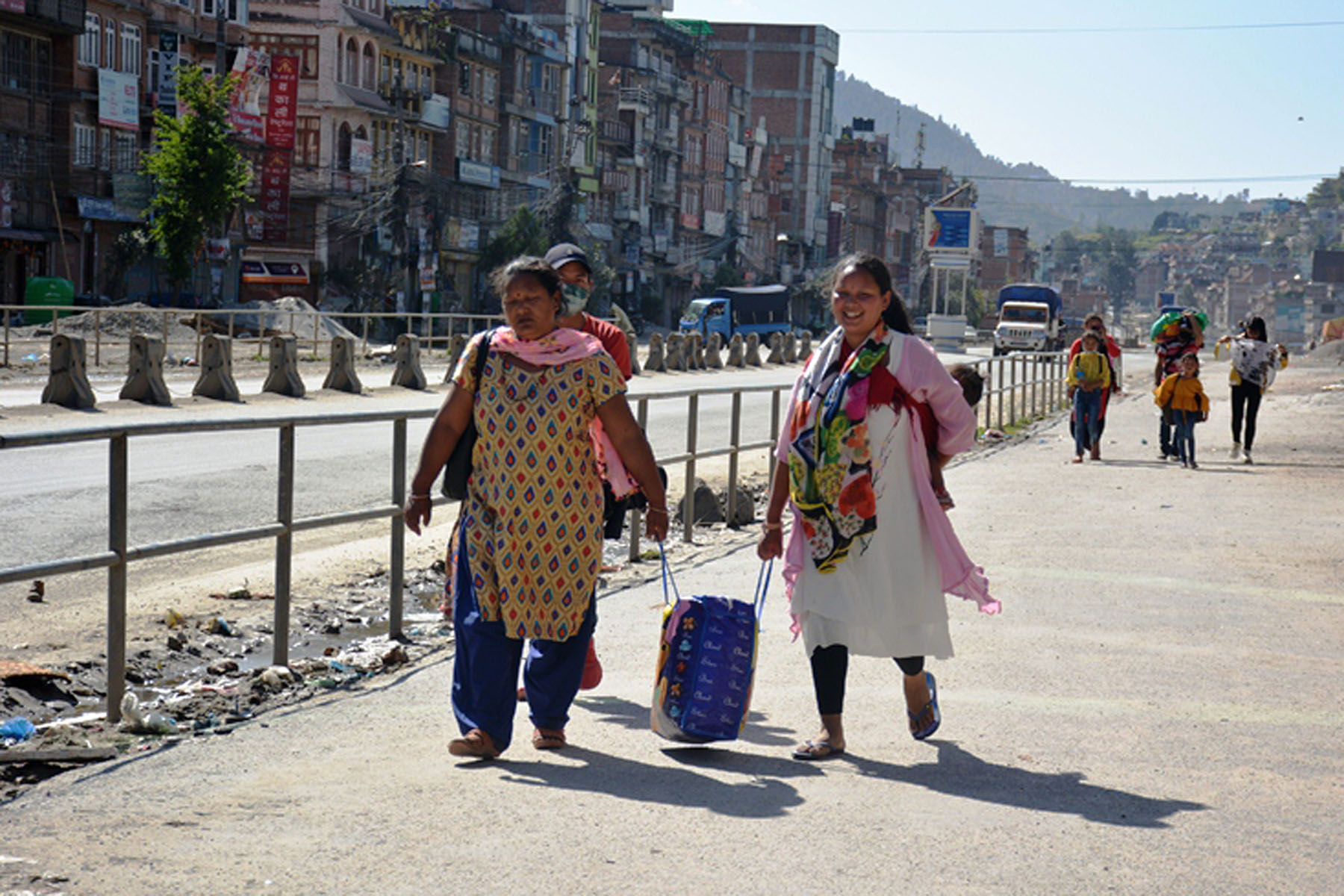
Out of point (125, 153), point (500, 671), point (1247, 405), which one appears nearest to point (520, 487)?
point (500, 671)

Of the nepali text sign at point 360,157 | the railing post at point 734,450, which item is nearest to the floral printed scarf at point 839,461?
the railing post at point 734,450

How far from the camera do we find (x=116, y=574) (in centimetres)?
610

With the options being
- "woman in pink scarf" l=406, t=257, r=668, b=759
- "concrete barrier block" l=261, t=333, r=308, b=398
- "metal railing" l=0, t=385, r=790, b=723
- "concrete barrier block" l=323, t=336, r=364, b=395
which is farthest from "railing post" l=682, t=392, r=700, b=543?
"concrete barrier block" l=323, t=336, r=364, b=395

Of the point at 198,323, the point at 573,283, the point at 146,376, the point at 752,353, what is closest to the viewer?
the point at 573,283

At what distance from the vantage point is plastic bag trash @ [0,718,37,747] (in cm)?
601

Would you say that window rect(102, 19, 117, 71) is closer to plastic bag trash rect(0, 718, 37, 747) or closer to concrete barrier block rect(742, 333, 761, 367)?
concrete barrier block rect(742, 333, 761, 367)

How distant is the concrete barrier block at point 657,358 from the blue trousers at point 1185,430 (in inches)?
960

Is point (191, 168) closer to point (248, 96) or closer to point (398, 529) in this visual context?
point (248, 96)

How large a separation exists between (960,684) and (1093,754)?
1.19m

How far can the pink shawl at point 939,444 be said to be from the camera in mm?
5637

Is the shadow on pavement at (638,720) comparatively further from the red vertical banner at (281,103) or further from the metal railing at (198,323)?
the red vertical banner at (281,103)

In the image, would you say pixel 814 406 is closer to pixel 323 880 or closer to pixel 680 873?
pixel 680 873

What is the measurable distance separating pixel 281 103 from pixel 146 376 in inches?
1459

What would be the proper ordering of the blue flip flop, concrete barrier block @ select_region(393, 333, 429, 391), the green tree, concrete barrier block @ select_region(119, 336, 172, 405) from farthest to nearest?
the green tree < concrete barrier block @ select_region(393, 333, 429, 391) < concrete barrier block @ select_region(119, 336, 172, 405) < the blue flip flop
